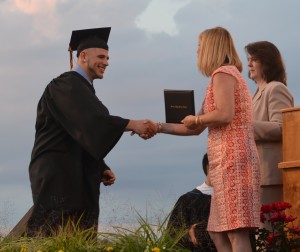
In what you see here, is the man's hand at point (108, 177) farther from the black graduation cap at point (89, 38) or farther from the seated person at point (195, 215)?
the black graduation cap at point (89, 38)

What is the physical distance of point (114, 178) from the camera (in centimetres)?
671

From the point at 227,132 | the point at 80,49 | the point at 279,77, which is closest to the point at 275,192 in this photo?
the point at 279,77

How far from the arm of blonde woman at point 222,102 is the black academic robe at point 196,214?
1150mm

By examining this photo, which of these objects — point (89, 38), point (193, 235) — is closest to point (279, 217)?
point (193, 235)

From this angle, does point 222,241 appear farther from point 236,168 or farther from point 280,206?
point 280,206

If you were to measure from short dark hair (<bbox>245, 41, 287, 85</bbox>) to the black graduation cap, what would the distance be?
1.38 meters

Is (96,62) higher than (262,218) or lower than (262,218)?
higher

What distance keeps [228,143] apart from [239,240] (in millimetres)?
623

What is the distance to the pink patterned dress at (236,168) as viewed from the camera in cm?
534

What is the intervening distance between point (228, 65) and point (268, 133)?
3.26ft

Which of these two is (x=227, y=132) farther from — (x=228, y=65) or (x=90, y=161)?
(x=90, y=161)

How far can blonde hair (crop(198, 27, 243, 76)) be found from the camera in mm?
5402

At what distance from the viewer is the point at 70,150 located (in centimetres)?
639

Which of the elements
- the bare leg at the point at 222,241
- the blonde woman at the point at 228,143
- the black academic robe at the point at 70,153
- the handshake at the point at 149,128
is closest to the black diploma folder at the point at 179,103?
the handshake at the point at 149,128
